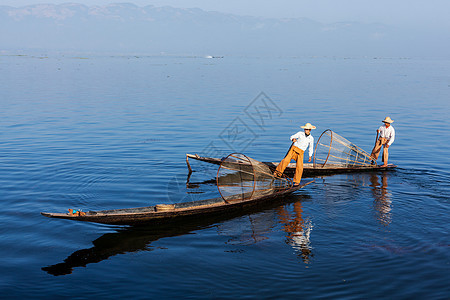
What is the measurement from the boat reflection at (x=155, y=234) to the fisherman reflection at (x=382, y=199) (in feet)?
8.39

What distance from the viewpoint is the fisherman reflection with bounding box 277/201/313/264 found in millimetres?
10227

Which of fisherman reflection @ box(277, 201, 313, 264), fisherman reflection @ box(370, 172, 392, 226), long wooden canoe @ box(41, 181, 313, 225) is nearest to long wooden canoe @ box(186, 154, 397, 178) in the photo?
fisherman reflection @ box(370, 172, 392, 226)

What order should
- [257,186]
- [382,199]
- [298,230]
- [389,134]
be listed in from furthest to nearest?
1. [389,134]
2. [257,186]
3. [382,199]
4. [298,230]

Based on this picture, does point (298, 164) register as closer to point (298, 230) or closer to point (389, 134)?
point (298, 230)

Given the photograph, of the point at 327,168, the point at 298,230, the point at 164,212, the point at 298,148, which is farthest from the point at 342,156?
the point at 164,212

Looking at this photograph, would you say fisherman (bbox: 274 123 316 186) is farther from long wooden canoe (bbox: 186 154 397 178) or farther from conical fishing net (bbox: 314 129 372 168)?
conical fishing net (bbox: 314 129 372 168)

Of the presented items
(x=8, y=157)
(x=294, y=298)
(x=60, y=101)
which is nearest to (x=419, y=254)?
(x=294, y=298)

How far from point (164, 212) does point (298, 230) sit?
12.3ft

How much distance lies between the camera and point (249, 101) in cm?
3897

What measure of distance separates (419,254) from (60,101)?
33.6m

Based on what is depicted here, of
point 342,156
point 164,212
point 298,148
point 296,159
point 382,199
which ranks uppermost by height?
point 298,148

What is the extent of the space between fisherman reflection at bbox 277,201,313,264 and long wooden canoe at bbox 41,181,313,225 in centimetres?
101

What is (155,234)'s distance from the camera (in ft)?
37.1

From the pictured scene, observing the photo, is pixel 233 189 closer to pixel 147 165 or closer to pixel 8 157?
pixel 147 165
